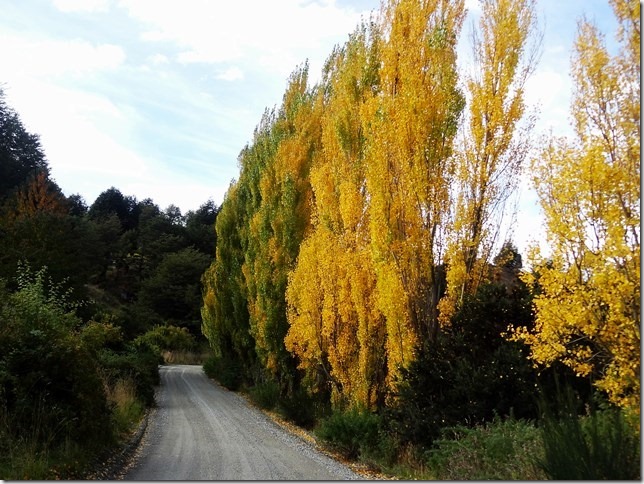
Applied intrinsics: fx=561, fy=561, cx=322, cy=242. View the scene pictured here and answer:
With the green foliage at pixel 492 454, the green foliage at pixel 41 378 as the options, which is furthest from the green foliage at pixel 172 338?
the green foliage at pixel 492 454

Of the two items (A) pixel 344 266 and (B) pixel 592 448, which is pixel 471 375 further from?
(A) pixel 344 266

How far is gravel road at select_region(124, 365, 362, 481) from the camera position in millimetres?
8125

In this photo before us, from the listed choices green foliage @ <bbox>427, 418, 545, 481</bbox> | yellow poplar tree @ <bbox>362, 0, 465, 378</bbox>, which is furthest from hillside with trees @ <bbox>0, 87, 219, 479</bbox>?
yellow poplar tree @ <bbox>362, 0, 465, 378</bbox>

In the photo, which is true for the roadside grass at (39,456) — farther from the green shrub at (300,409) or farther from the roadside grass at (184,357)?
the roadside grass at (184,357)

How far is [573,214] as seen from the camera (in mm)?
5281

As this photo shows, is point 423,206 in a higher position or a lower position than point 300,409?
higher

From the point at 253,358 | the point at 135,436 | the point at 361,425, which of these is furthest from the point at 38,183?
the point at 361,425

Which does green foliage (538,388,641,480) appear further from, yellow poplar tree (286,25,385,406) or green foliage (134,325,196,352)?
green foliage (134,325,196,352)

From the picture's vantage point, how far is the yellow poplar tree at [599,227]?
4895 millimetres

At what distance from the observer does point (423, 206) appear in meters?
9.65

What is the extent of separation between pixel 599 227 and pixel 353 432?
22.3 feet

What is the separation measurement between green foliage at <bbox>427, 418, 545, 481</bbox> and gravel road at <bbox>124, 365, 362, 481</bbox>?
213cm

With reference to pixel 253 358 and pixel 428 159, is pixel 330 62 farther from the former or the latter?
pixel 253 358

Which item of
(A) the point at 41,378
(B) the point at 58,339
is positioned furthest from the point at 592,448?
(B) the point at 58,339
